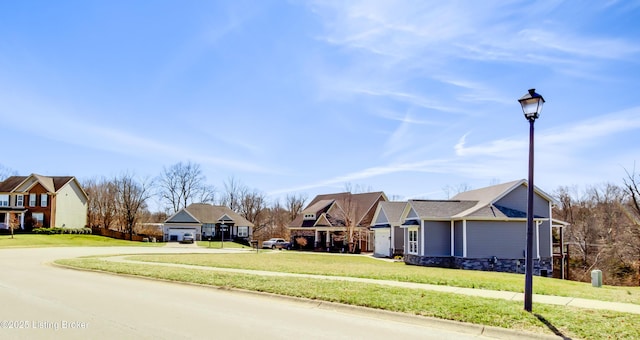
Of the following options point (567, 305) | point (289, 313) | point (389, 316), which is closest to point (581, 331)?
point (567, 305)

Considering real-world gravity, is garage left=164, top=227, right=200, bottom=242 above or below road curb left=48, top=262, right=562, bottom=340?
below

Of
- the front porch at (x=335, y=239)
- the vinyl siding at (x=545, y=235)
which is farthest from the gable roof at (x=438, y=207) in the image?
the front porch at (x=335, y=239)

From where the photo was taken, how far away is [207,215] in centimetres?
6838

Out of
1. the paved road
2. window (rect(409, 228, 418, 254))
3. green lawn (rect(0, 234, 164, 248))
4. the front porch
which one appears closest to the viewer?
the paved road

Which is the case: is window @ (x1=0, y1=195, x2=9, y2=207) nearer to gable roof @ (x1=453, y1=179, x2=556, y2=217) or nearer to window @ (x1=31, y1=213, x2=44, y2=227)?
window @ (x1=31, y1=213, x2=44, y2=227)

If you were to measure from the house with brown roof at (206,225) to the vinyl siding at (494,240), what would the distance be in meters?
40.6

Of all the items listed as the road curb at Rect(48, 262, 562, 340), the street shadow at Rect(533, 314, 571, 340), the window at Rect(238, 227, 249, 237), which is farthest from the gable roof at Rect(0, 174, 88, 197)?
the street shadow at Rect(533, 314, 571, 340)

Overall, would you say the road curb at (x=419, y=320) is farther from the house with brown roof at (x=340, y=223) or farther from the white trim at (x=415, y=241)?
the house with brown roof at (x=340, y=223)

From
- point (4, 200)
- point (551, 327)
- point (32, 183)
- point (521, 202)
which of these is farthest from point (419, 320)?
point (4, 200)

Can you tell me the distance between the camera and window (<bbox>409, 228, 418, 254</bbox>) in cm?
3369

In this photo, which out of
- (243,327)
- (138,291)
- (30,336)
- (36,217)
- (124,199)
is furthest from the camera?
(124,199)

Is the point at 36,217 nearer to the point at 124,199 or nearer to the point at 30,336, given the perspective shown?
the point at 124,199

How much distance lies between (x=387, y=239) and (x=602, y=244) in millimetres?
23302

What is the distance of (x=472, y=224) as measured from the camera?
1201 inches
